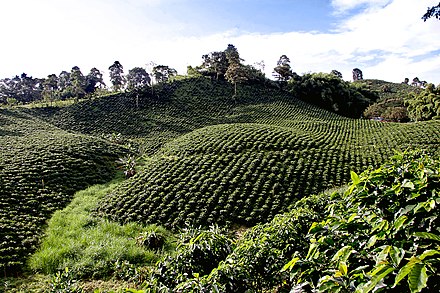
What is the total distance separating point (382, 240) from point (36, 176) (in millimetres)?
24847

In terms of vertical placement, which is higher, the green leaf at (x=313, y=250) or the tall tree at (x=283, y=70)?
the tall tree at (x=283, y=70)

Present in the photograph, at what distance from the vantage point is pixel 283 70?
69.8 m

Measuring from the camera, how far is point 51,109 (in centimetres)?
5100

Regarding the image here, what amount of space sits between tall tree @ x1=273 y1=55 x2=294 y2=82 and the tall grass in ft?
200

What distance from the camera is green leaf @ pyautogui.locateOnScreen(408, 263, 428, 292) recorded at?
1727 mm

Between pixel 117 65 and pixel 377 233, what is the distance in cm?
7003

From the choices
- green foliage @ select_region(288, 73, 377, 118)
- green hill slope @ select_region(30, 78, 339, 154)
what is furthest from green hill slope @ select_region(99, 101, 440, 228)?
green foliage @ select_region(288, 73, 377, 118)

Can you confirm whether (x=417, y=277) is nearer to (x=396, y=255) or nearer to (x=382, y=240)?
(x=396, y=255)

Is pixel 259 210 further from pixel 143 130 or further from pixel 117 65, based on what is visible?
pixel 117 65

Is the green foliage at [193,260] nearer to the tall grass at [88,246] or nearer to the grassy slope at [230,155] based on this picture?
the tall grass at [88,246]

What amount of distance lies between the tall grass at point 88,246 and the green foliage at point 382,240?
10.9 meters

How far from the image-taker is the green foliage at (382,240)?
1.93 meters

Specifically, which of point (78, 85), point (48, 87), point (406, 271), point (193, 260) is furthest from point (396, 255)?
point (48, 87)

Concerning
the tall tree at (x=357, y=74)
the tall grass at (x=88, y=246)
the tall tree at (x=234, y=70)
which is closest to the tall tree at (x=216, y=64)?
the tall tree at (x=234, y=70)
